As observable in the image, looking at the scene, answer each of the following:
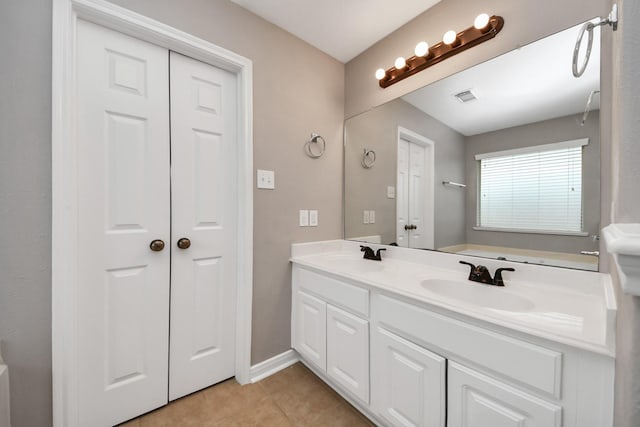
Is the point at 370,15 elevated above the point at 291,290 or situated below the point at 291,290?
above

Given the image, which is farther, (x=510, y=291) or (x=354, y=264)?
(x=354, y=264)

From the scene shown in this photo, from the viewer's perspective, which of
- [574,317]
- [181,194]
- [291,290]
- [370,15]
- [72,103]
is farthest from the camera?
[291,290]

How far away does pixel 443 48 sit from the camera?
4.79ft

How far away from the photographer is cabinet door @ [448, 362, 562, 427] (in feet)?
2.46

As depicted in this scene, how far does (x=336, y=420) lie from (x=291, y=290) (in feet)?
2.56

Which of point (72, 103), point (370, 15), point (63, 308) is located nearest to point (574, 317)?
point (370, 15)

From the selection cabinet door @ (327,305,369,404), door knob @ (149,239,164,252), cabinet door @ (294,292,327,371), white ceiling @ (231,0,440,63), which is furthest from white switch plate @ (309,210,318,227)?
white ceiling @ (231,0,440,63)

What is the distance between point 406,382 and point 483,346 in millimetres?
397

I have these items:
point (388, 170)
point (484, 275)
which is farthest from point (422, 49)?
point (484, 275)

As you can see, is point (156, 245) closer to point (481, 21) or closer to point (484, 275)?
point (484, 275)

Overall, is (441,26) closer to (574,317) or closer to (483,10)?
Result: (483,10)

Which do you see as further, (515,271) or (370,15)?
(370,15)

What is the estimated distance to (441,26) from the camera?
149 cm

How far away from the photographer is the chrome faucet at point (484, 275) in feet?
3.88
